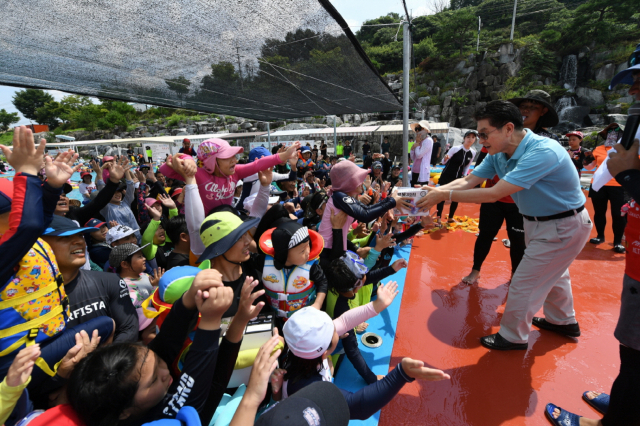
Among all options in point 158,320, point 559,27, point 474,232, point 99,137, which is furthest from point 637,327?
point 99,137

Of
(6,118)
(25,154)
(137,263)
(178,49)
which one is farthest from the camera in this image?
(6,118)

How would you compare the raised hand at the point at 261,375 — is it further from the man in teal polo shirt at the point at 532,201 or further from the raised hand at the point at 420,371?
the man in teal polo shirt at the point at 532,201

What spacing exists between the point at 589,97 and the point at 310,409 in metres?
33.1

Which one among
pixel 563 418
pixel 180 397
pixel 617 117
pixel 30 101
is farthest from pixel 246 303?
pixel 30 101

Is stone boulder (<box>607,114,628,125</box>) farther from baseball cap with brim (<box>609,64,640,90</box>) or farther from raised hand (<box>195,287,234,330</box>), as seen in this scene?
raised hand (<box>195,287,234,330</box>)

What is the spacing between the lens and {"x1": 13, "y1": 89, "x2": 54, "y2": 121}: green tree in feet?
161

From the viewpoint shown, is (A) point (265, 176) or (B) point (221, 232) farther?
(A) point (265, 176)

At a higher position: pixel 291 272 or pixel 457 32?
pixel 457 32

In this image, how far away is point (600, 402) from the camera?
6.18 feet

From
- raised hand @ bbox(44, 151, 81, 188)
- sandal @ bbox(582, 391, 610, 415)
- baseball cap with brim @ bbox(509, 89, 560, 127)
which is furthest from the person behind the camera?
baseball cap with brim @ bbox(509, 89, 560, 127)

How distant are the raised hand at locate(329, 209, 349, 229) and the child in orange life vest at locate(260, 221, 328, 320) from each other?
442 mm

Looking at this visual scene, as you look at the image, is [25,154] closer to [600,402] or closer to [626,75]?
[626,75]

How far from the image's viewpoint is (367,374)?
210cm

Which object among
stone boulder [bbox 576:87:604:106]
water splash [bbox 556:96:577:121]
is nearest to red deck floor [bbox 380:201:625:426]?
water splash [bbox 556:96:577:121]
